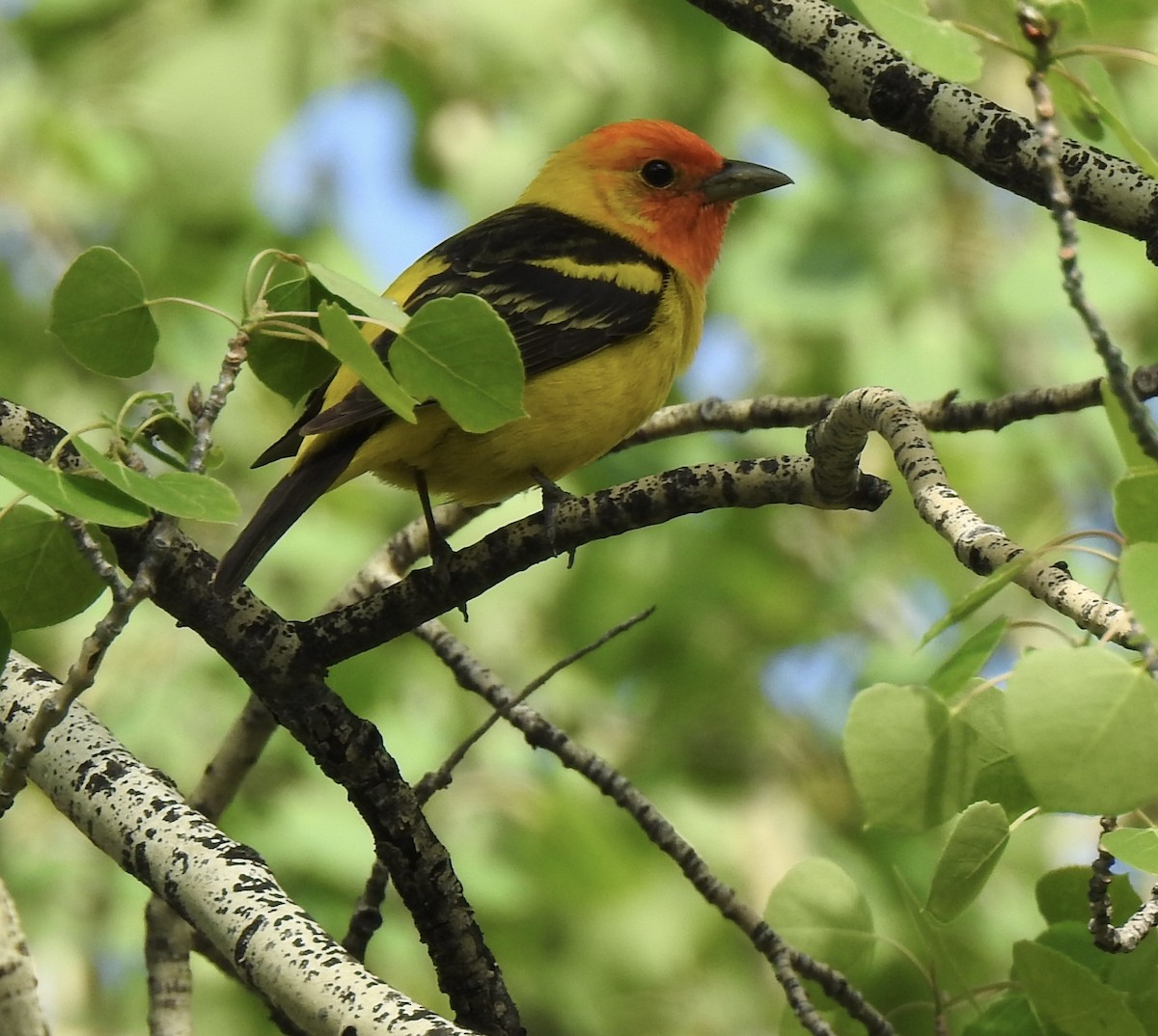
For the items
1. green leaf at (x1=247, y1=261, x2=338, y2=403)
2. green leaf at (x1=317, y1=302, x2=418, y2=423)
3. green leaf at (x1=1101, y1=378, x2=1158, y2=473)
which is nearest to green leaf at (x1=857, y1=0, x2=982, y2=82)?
green leaf at (x1=1101, y1=378, x2=1158, y2=473)

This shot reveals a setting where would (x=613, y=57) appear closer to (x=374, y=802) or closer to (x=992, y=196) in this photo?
(x=992, y=196)

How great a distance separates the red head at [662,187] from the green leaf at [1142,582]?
12.4 ft

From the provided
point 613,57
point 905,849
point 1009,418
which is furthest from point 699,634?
point 1009,418

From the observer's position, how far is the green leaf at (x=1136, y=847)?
2029 mm

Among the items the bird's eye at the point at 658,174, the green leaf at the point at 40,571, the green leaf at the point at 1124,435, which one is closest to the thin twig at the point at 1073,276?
the green leaf at the point at 1124,435

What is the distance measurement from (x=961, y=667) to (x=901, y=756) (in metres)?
0.13

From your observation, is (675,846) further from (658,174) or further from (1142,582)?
(658,174)

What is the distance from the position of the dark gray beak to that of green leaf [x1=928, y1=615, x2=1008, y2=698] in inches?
148

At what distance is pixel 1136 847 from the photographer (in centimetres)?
205

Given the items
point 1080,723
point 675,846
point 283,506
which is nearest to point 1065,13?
point 1080,723

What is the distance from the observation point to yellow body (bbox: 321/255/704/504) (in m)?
3.95

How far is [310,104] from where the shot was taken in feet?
20.4

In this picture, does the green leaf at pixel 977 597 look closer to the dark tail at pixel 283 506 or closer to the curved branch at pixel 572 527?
the curved branch at pixel 572 527

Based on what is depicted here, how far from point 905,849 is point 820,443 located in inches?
164
